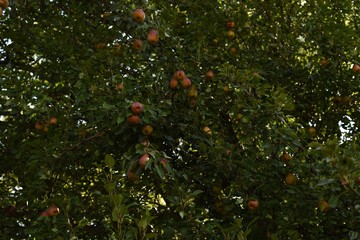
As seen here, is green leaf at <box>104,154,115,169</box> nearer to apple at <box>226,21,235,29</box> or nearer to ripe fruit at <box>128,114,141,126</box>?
ripe fruit at <box>128,114,141,126</box>

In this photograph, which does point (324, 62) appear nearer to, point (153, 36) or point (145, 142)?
point (153, 36)

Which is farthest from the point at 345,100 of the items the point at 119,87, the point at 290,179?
the point at 119,87

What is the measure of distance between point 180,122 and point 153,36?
2.33ft

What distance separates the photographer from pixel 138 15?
4.32m

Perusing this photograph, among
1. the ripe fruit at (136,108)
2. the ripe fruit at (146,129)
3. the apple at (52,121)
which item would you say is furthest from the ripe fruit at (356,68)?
the apple at (52,121)

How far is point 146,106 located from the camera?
374 cm

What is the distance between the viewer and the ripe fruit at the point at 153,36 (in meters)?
4.34

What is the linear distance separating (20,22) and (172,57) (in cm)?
214

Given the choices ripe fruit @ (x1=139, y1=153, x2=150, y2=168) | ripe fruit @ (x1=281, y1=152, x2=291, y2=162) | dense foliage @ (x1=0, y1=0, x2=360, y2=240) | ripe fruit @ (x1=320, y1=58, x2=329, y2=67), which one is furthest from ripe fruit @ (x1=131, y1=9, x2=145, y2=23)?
ripe fruit @ (x1=320, y1=58, x2=329, y2=67)

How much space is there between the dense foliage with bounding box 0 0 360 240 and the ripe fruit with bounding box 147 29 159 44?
0.02m

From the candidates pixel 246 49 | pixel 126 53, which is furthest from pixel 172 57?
pixel 246 49

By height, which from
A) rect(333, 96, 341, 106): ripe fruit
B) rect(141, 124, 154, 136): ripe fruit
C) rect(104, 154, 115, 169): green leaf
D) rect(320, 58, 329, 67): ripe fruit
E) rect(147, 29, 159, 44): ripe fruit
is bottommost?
rect(104, 154, 115, 169): green leaf

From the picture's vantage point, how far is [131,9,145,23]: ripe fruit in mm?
4320

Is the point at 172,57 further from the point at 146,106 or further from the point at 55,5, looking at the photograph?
the point at 55,5
